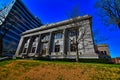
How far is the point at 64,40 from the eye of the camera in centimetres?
3152

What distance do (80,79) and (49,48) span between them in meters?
25.4

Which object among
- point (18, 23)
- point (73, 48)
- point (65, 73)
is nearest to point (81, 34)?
point (73, 48)

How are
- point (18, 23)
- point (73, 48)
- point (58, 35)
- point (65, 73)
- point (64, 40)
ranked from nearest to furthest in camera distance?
1. point (65, 73)
2. point (73, 48)
3. point (64, 40)
4. point (58, 35)
5. point (18, 23)

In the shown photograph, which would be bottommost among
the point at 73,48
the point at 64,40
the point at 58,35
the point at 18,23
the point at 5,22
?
the point at 73,48

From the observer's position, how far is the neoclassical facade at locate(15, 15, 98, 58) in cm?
2711

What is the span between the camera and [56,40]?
34.4 meters

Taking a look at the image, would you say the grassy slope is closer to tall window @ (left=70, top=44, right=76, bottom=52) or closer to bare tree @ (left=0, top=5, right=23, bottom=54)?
tall window @ (left=70, top=44, right=76, bottom=52)

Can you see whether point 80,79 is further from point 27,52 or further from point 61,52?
point 27,52

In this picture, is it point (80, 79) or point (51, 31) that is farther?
point (51, 31)

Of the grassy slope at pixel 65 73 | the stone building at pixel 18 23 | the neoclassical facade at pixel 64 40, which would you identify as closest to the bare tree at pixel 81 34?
the neoclassical facade at pixel 64 40

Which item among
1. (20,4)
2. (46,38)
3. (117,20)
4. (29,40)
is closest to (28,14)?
(20,4)

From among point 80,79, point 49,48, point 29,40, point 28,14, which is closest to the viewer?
point 80,79

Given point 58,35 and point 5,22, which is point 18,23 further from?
point 58,35

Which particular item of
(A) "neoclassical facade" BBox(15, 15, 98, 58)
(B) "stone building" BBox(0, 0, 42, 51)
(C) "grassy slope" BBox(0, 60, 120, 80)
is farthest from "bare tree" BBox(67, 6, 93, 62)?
(B) "stone building" BBox(0, 0, 42, 51)
